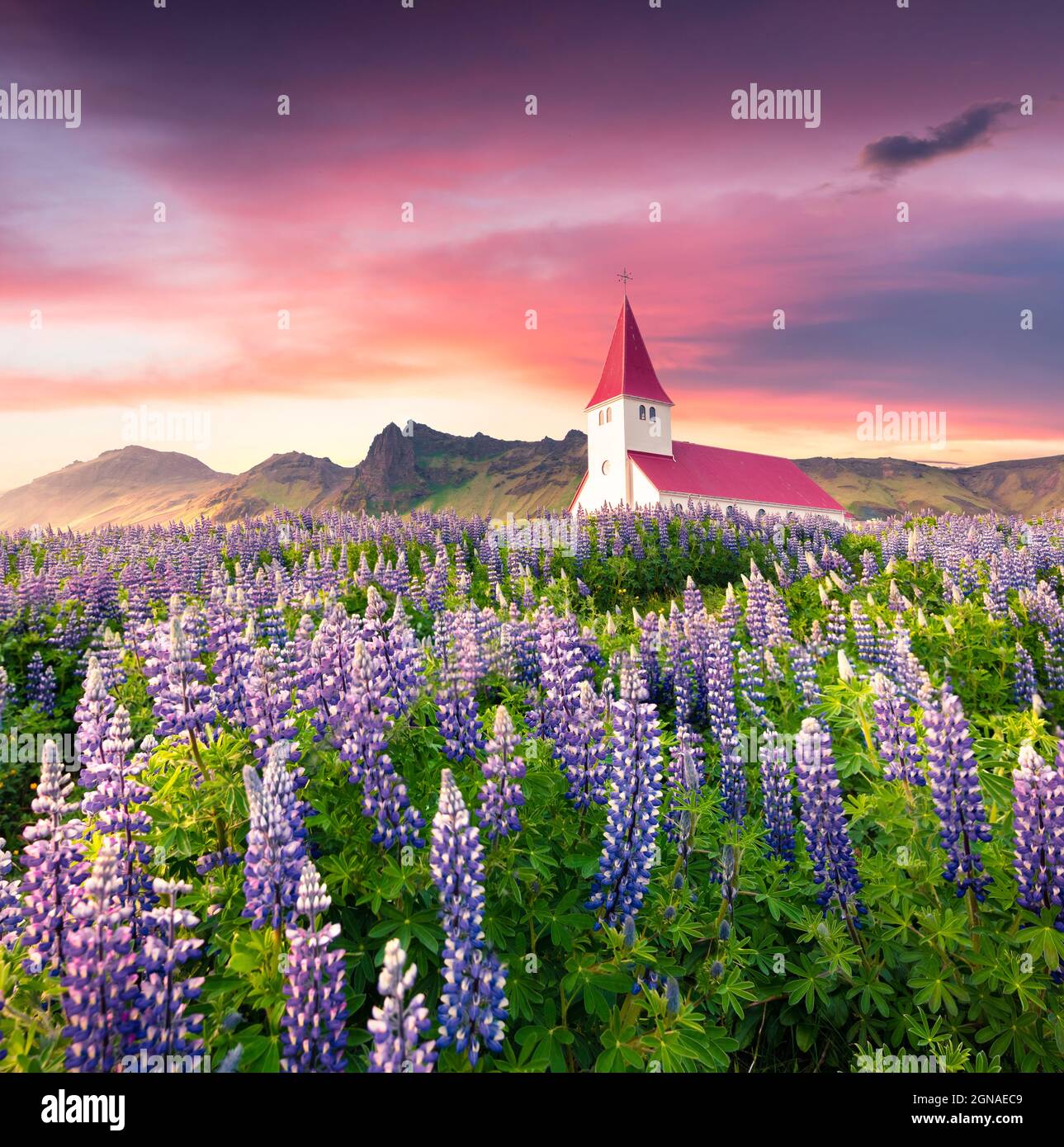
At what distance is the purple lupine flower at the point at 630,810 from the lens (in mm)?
3488

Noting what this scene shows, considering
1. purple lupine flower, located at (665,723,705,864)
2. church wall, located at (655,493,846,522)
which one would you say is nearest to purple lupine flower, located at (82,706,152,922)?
purple lupine flower, located at (665,723,705,864)

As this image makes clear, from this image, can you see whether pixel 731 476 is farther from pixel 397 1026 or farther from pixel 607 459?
pixel 397 1026

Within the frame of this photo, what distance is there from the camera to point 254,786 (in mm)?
2912

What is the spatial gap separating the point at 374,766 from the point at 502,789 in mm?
634

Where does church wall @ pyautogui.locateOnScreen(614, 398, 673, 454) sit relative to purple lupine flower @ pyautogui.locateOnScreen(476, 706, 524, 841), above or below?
above

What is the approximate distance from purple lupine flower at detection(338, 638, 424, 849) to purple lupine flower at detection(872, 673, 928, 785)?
9.30ft

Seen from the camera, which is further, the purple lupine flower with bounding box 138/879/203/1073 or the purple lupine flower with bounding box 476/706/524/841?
the purple lupine flower with bounding box 476/706/524/841

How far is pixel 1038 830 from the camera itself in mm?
3459

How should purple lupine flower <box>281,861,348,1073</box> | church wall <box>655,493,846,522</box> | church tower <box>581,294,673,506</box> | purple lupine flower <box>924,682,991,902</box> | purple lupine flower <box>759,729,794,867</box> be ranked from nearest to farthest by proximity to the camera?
purple lupine flower <box>281,861,348,1073</box> < purple lupine flower <box>924,682,991,902</box> < purple lupine flower <box>759,729,794,867</box> < church wall <box>655,493,846,522</box> < church tower <box>581,294,673,506</box>

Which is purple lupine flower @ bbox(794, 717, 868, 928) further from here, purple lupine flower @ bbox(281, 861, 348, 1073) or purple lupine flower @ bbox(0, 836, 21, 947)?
purple lupine flower @ bbox(0, 836, 21, 947)

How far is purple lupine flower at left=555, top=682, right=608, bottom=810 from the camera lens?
4043 millimetres

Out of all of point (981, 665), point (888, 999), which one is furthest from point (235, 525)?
point (888, 999)

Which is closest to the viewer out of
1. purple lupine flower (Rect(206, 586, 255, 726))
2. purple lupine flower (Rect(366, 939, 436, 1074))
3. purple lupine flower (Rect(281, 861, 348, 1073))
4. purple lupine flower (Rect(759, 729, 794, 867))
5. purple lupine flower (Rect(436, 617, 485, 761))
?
purple lupine flower (Rect(366, 939, 436, 1074))
